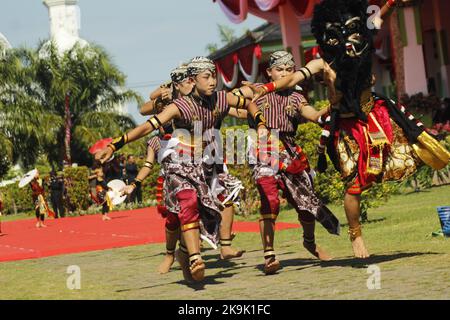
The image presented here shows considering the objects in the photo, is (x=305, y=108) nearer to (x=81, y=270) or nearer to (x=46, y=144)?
(x=81, y=270)

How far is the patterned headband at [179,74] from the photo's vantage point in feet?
32.9

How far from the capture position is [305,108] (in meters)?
9.60

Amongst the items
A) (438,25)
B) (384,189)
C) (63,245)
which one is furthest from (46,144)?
(384,189)

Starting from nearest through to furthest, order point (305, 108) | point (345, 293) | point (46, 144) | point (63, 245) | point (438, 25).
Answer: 1. point (345, 293)
2. point (305, 108)
3. point (63, 245)
4. point (438, 25)
5. point (46, 144)

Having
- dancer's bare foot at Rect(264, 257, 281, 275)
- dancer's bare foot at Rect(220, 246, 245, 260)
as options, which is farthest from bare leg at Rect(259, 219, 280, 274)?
dancer's bare foot at Rect(220, 246, 245, 260)

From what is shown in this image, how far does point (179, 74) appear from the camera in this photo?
33.0 feet

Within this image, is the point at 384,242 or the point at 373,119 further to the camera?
the point at 384,242

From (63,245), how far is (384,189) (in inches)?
199

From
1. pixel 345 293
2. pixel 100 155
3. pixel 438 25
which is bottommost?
pixel 345 293

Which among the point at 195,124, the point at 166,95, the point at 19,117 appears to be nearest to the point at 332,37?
the point at 195,124

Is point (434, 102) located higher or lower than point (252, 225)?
higher

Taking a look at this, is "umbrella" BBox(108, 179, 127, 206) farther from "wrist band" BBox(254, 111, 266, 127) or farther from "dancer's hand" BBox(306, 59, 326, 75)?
"dancer's hand" BBox(306, 59, 326, 75)

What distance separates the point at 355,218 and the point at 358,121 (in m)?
0.87

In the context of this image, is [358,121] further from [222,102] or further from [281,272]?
[281,272]
